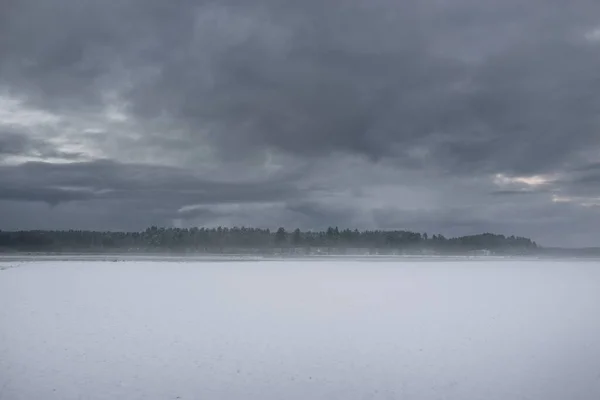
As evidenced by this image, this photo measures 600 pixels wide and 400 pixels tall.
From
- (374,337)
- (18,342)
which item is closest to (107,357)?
(18,342)

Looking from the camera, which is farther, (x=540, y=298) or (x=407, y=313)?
(x=540, y=298)

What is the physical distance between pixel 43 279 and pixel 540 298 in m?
33.1

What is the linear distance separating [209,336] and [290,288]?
55.7 feet

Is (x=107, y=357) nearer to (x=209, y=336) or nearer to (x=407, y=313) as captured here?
(x=209, y=336)

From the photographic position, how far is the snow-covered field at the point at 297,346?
13.4 m

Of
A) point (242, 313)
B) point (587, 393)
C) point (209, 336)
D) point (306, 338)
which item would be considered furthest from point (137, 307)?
point (587, 393)

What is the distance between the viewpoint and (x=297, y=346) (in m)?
18.0

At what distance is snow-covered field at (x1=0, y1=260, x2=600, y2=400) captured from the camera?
1338cm

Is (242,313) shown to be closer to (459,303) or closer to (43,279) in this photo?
(459,303)

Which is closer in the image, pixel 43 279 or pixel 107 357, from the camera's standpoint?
pixel 107 357

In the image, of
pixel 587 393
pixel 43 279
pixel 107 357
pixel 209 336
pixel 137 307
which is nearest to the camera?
pixel 587 393

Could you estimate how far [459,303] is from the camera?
2895 centimetres

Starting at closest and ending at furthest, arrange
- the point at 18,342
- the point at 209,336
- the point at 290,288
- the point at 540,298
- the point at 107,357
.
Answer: the point at 107,357
the point at 18,342
the point at 209,336
the point at 540,298
the point at 290,288

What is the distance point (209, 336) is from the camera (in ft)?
63.4
